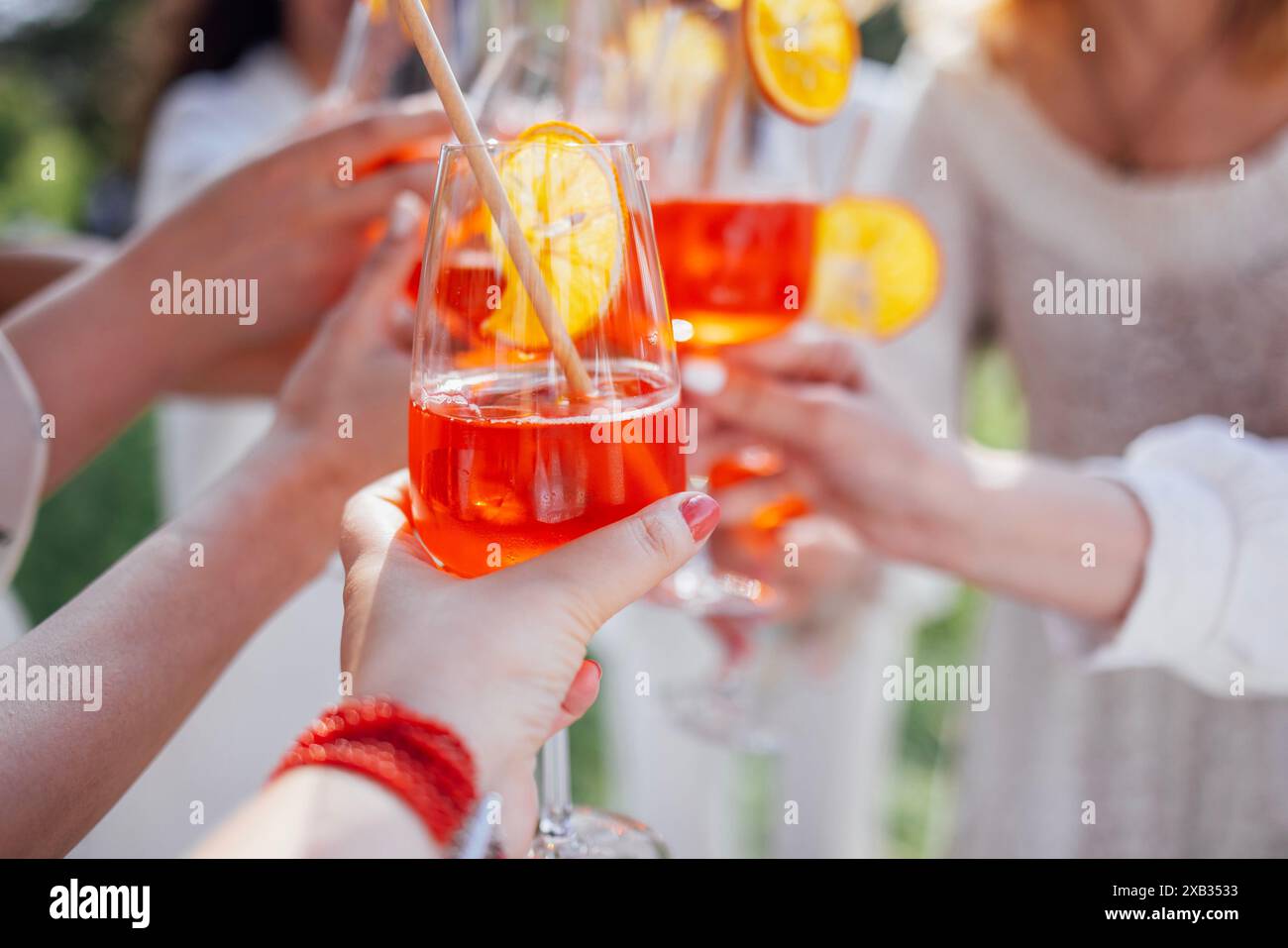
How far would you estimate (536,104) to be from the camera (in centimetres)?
103

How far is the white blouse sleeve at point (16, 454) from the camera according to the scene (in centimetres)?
96

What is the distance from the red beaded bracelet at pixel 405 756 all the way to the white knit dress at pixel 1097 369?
89cm

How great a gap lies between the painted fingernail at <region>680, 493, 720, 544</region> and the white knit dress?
0.73 m

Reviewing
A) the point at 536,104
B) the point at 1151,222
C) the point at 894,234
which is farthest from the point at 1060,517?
the point at 536,104

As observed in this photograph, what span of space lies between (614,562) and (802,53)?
543 millimetres

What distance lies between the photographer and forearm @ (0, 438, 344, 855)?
666mm

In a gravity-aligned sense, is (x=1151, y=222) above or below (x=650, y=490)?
above

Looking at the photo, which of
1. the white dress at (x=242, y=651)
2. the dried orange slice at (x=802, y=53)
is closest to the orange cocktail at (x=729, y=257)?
the dried orange slice at (x=802, y=53)

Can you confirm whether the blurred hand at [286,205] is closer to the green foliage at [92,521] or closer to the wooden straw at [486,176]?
the wooden straw at [486,176]

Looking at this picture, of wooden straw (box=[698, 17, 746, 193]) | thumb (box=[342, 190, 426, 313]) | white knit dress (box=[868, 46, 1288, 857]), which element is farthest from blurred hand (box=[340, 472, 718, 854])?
white knit dress (box=[868, 46, 1288, 857])

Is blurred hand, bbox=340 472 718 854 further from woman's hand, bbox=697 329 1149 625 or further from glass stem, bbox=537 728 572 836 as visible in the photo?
woman's hand, bbox=697 329 1149 625
